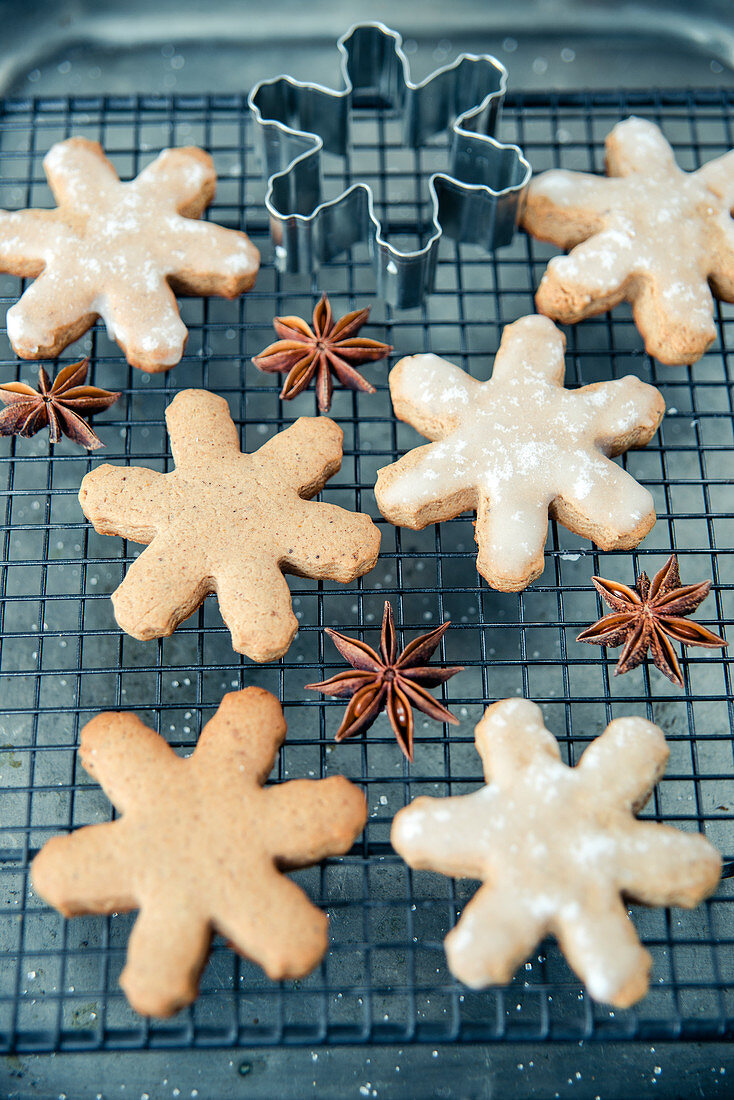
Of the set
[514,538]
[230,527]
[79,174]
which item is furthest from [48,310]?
[514,538]


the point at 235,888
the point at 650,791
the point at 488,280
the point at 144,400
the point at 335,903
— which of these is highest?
the point at 488,280

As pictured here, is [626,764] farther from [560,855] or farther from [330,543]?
[330,543]

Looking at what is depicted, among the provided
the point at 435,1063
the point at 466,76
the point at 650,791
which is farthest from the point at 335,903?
the point at 466,76

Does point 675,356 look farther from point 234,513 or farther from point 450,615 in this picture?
point 234,513

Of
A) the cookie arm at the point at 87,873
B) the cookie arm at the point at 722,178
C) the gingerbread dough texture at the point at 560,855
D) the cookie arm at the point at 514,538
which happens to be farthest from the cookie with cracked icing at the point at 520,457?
the cookie arm at the point at 87,873

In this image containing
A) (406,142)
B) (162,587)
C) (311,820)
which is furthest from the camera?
(406,142)

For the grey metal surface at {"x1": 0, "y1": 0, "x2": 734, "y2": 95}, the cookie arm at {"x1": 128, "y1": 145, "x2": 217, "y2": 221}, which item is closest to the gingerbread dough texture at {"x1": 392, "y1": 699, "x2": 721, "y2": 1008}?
the cookie arm at {"x1": 128, "y1": 145, "x2": 217, "y2": 221}

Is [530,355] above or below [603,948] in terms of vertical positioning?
above
